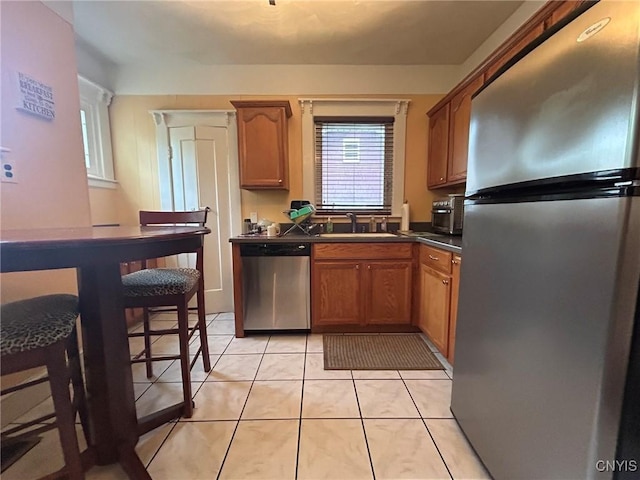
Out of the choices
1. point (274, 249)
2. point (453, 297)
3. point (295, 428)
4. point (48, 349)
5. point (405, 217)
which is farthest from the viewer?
point (405, 217)

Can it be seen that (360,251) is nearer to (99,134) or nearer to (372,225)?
(372,225)

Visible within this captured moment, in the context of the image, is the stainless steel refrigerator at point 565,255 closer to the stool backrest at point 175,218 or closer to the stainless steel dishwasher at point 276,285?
the stainless steel dishwasher at point 276,285

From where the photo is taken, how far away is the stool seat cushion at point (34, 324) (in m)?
0.81

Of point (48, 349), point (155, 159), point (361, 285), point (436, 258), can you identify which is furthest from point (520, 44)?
point (155, 159)

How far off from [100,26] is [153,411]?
9.48 feet

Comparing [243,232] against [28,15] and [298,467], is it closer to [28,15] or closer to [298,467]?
[28,15]

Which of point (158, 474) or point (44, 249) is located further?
point (158, 474)

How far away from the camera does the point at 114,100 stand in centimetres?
287

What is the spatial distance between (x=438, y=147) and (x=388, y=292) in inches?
58.2

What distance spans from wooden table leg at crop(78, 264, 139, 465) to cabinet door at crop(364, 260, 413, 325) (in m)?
1.80

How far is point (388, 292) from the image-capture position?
2449mm

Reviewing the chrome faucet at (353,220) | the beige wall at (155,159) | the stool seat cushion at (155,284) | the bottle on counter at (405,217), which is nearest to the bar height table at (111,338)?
the stool seat cushion at (155,284)

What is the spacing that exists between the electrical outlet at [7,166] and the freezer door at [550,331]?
232 centimetres

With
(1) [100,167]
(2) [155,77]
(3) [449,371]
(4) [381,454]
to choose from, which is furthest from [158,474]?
(2) [155,77]
